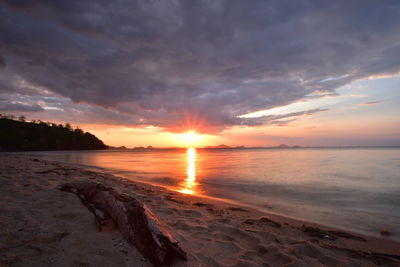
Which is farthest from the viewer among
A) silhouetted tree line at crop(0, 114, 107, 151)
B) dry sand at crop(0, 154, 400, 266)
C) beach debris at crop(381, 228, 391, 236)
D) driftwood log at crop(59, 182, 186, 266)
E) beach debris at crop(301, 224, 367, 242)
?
silhouetted tree line at crop(0, 114, 107, 151)

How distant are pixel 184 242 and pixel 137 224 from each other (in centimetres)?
101

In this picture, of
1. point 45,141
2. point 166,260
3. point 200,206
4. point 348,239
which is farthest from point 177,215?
point 45,141

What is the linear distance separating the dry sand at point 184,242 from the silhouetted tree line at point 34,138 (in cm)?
8775

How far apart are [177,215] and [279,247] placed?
2746 millimetres

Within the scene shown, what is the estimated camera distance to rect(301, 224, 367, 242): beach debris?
4.43 m

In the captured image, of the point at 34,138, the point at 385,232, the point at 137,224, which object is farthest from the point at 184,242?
the point at 34,138

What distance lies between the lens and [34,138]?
8088 cm

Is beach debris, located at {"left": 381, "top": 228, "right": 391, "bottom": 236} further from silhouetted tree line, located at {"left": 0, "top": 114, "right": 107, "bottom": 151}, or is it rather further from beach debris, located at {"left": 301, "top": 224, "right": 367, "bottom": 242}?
silhouetted tree line, located at {"left": 0, "top": 114, "right": 107, "bottom": 151}

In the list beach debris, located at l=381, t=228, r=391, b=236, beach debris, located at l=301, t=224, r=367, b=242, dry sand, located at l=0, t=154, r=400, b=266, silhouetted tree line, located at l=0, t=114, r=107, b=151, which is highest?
silhouetted tree line, located at l=0, t=114, r=107, b=151

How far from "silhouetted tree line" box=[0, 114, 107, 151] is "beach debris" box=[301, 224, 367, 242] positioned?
9183 cm

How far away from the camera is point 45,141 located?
8338 cm

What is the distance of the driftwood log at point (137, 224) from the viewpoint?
2824mm

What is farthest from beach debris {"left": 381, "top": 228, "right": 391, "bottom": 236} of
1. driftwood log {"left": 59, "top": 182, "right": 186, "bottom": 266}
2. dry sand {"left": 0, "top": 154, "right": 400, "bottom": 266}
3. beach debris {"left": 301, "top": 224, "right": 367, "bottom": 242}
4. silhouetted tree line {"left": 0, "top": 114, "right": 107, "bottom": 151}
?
silhouetted tree line {"left": 0, "top": 114, "right": 107, "bottom": 151}

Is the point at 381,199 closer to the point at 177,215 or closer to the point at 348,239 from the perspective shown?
the point at 348,239
